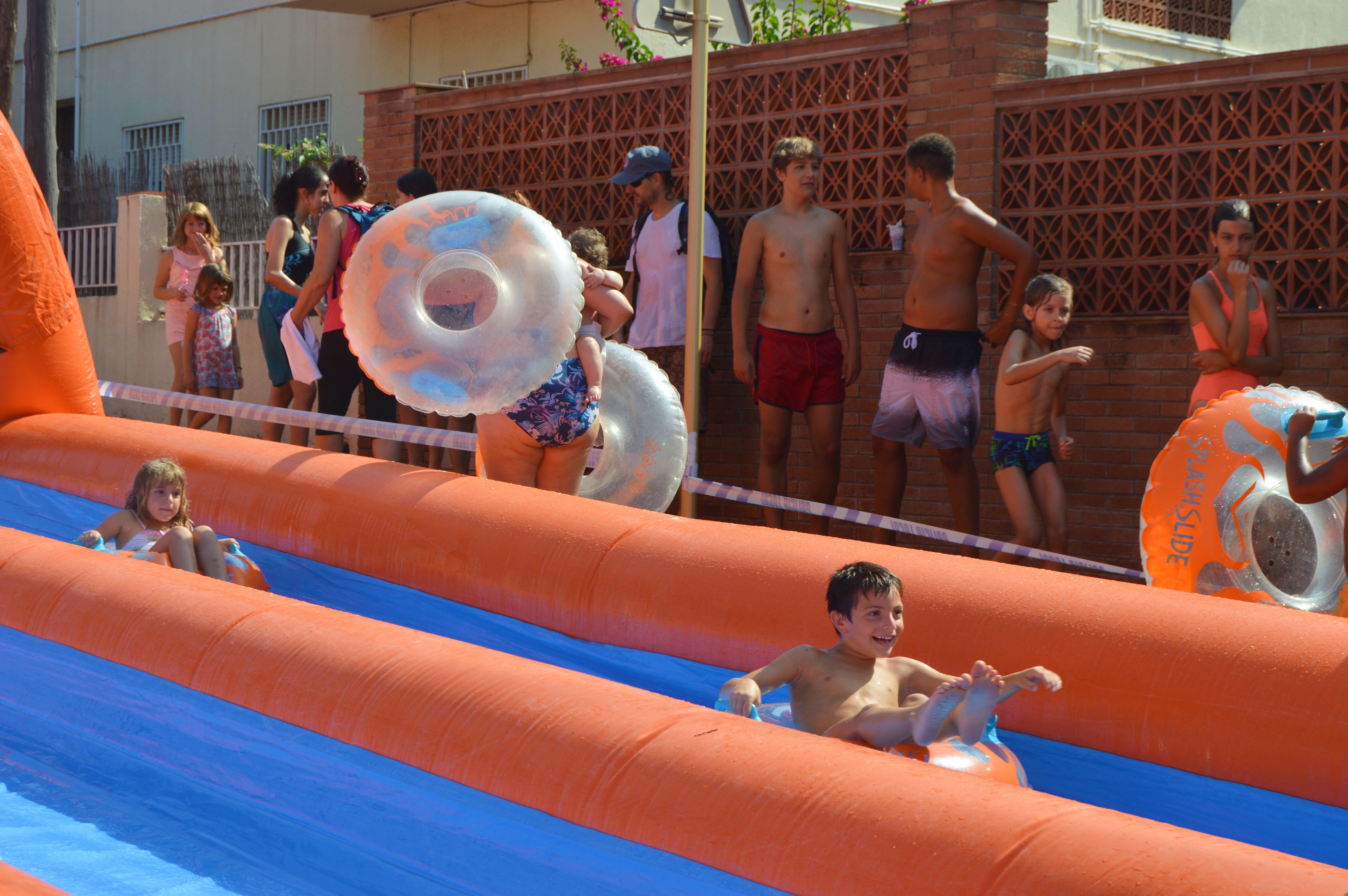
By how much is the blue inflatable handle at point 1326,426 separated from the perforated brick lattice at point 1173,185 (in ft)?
6.85

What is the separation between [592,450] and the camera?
6559mm

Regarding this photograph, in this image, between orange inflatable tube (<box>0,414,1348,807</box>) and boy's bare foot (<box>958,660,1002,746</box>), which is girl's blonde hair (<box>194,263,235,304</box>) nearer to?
orange inflatable tube (<box>0,414,1348,807</box>)

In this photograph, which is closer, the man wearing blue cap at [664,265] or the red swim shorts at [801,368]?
the red swim shorts at [801,368]

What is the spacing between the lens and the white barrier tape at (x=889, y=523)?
5668 mm

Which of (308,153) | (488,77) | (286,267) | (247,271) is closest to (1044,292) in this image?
(286,267)

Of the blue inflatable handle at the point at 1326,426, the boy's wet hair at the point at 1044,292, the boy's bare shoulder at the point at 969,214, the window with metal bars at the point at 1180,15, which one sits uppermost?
the window with metal bars at the point at 1180,15

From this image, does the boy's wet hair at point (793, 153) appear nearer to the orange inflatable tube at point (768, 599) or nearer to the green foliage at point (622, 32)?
the orange inflatable tube at point (768, 599)

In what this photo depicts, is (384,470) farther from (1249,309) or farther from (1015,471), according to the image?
(1249,309)

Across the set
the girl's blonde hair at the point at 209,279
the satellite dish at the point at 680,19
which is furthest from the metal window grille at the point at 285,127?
the satellite dish at the point at 680,19

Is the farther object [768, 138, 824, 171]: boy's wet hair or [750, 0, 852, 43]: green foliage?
[750, 0, 852, 43]: green foliage

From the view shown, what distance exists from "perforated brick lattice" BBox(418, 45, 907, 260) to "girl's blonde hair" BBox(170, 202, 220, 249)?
1.58m

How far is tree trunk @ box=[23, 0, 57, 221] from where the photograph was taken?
14414mm

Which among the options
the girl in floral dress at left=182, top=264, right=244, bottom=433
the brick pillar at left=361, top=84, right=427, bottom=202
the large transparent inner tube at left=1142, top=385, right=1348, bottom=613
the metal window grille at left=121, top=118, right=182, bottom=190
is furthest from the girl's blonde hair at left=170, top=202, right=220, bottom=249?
the metal window grille at left=121, top=118, right=182, bottom=190

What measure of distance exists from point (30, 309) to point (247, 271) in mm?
6040
